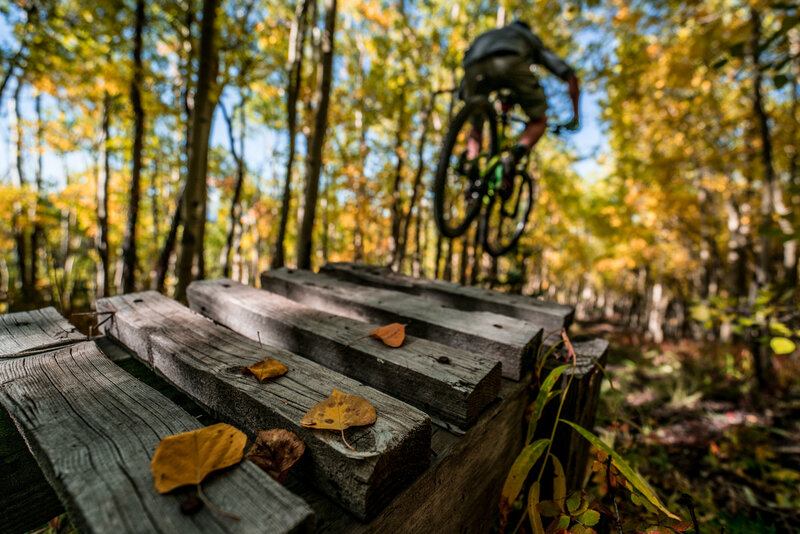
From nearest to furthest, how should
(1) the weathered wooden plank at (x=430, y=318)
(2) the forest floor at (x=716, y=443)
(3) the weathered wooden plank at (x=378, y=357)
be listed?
(3) the weathered wooden plank at (x=378, y=357), (1) the weathered wooden plank at (x=430, y=318), (2) the forest floor at (x=716, y=443)

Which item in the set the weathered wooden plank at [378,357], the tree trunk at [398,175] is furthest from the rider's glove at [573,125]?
the tree trunk at [398,175]

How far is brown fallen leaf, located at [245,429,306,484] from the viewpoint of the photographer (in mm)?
758

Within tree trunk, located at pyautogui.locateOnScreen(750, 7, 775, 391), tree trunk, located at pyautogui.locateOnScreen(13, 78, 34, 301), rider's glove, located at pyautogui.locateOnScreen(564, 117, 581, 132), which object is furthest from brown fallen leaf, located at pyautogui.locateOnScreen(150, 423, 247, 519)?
tree trunk, located at pyautogui.locateOnScreen(13, 78, 34, 301)

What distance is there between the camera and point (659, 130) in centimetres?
861

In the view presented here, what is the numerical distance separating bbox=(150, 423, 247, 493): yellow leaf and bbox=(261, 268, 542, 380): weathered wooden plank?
0.95 metres

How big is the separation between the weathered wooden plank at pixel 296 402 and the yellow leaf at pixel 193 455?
14 cm

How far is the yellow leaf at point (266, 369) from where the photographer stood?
38.2 inches

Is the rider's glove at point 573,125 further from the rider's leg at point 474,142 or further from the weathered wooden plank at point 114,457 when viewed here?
the weathered wooden plank at point 114,457

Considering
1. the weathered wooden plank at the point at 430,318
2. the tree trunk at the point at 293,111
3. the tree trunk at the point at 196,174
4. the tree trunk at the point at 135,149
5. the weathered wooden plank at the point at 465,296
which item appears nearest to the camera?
the weathered wooden plank at the point at 430,318

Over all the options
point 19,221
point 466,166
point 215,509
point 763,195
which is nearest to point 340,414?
point 215,509

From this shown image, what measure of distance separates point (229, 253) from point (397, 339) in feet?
→ 32.3

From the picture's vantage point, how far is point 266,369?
1.00 meters

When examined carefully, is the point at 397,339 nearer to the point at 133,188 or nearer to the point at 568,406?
the point at 568,406

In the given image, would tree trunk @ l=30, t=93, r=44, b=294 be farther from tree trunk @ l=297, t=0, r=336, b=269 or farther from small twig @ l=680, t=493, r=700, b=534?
small twig @ l=680, t=493, r=700, b=534
